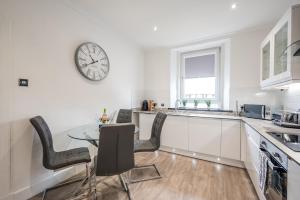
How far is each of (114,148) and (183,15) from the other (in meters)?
2.22

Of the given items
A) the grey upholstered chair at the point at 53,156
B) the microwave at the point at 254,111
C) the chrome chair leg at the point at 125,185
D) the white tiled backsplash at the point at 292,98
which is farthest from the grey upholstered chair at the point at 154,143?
the white tiled backsplash at the point at 292,98

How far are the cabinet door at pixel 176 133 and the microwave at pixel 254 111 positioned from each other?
1.05m

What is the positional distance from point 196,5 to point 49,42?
81.3 inches

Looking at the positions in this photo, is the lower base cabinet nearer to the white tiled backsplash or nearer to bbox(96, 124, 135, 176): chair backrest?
the white tiled backsplash

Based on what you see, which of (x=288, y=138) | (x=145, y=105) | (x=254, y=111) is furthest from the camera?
(x=145, y=105)

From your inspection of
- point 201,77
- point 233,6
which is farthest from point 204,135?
point 233,6

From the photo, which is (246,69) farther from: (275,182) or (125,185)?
(125,185)

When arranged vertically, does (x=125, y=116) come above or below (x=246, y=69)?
below

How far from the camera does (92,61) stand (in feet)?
8.09

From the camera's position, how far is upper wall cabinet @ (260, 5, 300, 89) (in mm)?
1439

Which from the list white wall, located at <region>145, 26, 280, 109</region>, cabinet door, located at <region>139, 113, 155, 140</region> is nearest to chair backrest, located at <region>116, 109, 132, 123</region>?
cabinet door, located at <region>139, 113, 155, 140</region>

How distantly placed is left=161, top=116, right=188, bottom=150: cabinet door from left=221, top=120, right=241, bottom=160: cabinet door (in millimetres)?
693

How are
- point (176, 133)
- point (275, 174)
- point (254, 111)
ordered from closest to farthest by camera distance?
point (275, 174)
point (254, 111)
point (176, 133)

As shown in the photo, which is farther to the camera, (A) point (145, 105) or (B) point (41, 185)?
(A) point (145, 105)
